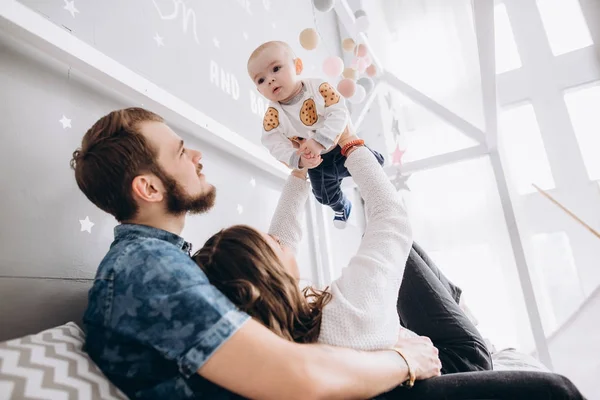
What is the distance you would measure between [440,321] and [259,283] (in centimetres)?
50

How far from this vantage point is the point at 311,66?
244 centimetres

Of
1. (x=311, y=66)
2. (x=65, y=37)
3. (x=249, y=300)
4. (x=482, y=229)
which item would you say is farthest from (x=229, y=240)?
(x=482, y=229)

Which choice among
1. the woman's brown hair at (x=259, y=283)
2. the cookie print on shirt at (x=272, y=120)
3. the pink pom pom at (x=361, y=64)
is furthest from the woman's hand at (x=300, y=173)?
the pink pom pom at (x=361, y=64)

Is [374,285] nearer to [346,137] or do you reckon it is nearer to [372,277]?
[372,277]

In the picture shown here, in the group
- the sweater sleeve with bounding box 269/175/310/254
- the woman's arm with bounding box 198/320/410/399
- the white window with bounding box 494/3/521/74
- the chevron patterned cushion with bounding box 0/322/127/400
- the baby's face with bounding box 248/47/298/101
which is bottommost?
the chevron patterned cushion with bounding box 0/322/127/400

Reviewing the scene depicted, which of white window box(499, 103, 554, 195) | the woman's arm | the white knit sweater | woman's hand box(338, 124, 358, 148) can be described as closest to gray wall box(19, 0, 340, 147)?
woman's hand box(338, 124, 358, 148)

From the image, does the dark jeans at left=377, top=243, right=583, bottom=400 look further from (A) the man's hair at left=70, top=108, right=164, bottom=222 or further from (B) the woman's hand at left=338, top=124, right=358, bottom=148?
(A) the man's hair at left=70, top=108, right=164, bottom=222

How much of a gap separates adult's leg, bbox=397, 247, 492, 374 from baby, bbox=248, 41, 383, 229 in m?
0.34

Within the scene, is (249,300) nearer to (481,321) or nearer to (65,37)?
(65,37)

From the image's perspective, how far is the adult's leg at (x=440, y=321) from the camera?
844 mm

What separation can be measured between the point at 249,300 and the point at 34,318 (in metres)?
0.42

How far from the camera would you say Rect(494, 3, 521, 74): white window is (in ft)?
9.83

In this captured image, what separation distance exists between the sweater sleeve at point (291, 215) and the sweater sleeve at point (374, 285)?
264 mm

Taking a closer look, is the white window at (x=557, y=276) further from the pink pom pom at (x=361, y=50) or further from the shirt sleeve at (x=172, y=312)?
the shirt sleeve at (x=172, y=312)
